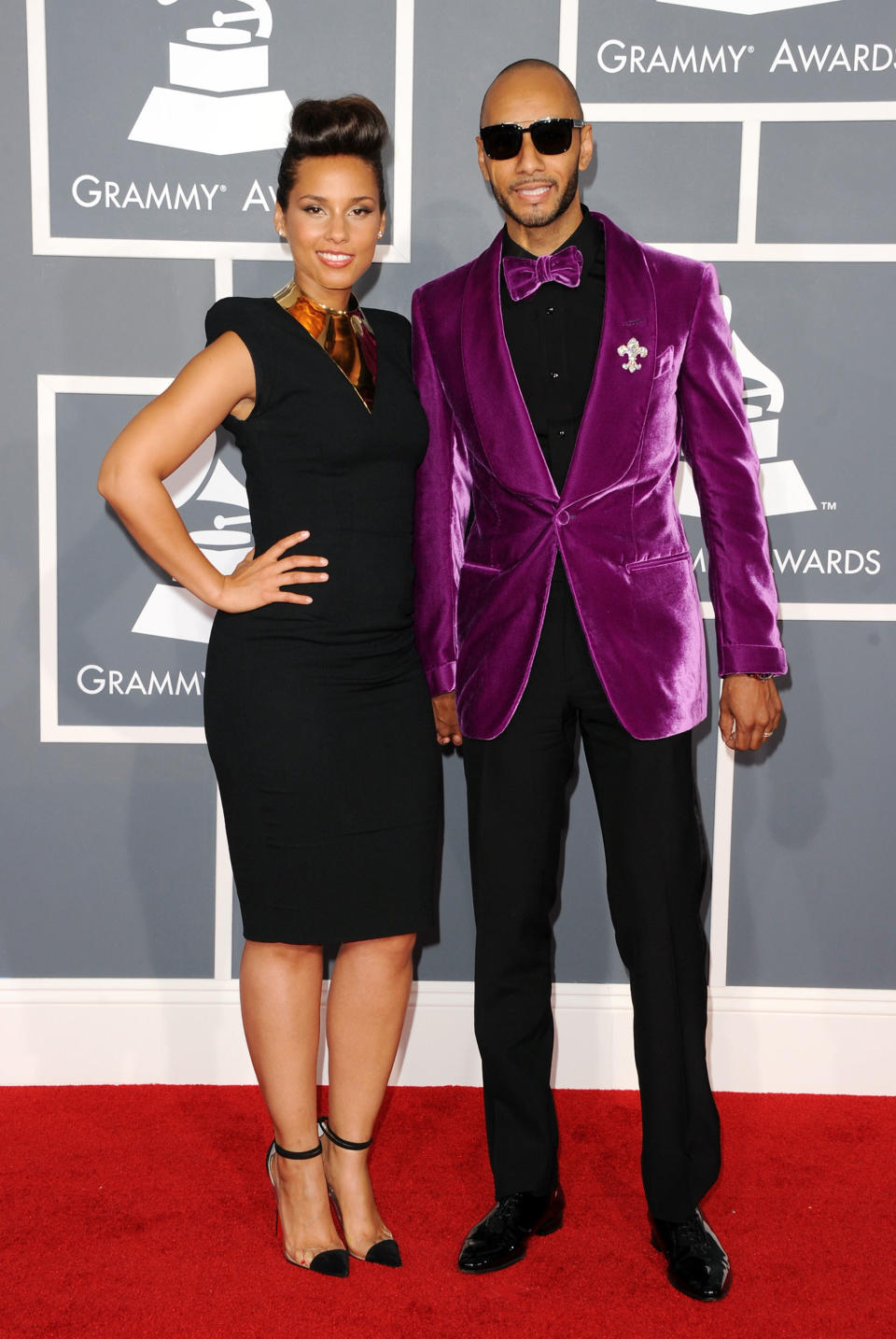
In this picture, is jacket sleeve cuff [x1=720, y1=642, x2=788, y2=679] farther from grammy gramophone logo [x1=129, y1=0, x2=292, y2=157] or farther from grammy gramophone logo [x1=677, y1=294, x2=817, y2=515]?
grammy gramophone logo [x1=129, y1=0, x2=292, y2=157]

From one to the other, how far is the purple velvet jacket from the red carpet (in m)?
0.97

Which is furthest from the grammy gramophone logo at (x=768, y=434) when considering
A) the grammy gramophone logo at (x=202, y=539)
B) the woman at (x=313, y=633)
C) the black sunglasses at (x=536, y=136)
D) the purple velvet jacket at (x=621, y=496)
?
the grammy gramophone logo at (x=202, y=539)

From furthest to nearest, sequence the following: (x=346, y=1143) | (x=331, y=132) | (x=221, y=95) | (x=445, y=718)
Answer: (x=221, y=95)
(x=445, y=718)
(x=346, y=1143)
(x=331, y=132)

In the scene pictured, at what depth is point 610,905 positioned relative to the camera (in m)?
2.29

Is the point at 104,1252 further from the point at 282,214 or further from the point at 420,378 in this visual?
the point at 282,214

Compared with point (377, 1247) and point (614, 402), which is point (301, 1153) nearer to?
point (377, 1247)

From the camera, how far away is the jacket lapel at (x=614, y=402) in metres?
2.13

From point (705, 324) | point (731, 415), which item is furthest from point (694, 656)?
point (705, 324)

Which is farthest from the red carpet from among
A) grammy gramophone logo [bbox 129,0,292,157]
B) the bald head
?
grammy gramophone logo [bbox 129,0,292,157]

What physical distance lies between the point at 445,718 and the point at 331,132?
109cm

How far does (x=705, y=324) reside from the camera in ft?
7.20

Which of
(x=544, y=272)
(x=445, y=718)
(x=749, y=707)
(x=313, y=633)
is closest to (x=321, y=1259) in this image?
(x=445, y=718)

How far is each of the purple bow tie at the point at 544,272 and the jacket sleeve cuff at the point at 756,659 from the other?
0.71 meters

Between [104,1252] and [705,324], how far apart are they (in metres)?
1.99
